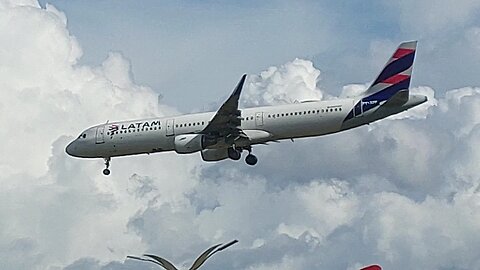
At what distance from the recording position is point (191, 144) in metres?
108

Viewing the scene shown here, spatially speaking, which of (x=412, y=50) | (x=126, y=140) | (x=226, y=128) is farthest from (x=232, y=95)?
(x=412, y=50)

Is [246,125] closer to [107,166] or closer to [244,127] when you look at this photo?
[244,127]

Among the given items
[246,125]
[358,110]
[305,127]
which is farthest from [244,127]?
[358,110]

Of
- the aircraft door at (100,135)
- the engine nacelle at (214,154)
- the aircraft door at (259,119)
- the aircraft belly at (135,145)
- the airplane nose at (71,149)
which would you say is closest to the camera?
the aircraft door at (259,119)

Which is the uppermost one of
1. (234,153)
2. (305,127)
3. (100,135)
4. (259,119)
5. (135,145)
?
(100,135)

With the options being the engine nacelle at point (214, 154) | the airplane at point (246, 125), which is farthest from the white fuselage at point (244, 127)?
the engine nacelle at point (214, 154)

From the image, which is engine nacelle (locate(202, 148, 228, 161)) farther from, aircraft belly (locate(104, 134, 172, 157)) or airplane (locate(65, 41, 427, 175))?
aircraft belly (locate(104, 134, 172, 157))

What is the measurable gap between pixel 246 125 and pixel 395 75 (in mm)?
15483

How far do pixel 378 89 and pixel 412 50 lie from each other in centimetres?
725

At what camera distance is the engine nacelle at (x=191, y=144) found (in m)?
108

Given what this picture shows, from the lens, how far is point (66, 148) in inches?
4688

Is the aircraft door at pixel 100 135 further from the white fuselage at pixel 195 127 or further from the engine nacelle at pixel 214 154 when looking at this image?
the engine nacelle at pixel 214 154

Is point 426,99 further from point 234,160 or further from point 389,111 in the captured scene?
point 234,160

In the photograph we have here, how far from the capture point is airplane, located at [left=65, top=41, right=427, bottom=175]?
104 metres
